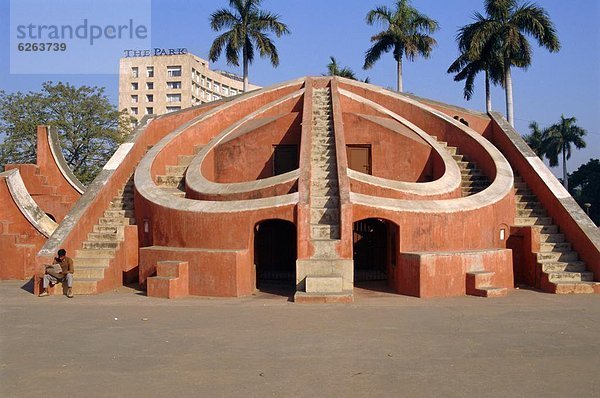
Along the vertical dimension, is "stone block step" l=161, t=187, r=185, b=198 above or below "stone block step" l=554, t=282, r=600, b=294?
above

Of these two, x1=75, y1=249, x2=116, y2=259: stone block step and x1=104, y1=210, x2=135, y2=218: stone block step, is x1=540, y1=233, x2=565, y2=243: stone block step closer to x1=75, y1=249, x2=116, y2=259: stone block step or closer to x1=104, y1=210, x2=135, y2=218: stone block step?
x1=75, y1=249, x2=116, y2=259: stone block step

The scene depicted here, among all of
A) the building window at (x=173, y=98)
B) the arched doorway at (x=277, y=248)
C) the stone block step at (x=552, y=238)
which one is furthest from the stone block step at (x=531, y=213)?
the building window at (x=173, y=98)

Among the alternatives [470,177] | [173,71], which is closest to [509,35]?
[470,177]

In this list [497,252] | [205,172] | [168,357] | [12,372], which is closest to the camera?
[12,372]

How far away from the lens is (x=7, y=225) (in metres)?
12.9

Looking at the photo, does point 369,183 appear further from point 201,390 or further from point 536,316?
point 201,390

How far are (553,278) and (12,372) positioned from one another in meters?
8.27

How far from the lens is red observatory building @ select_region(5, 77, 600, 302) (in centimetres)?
898

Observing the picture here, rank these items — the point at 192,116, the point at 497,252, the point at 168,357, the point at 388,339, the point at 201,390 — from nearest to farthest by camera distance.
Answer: the point at 201,390 < the point at 168,357 < the point at 388,339 < the point at 497,252 < the point at 192,116

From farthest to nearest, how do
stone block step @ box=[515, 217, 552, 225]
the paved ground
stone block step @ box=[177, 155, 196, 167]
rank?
stone block step @ box=[177, 155, 196, 167] < stone block step @ box=[515, 217, 552, 225] < the paved ground

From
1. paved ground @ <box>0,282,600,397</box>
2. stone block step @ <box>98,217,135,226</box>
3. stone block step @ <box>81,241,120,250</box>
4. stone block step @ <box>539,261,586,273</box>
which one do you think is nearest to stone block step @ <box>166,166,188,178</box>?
stone block step @ <box>98,217,135,226</box>

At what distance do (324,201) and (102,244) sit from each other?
14.2 feet

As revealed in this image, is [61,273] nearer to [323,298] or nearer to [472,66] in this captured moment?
[323,298]

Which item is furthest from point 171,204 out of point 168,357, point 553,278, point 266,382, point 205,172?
point 553,278
